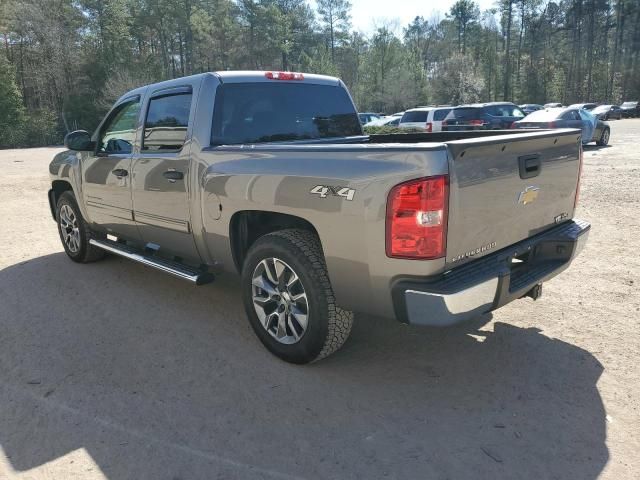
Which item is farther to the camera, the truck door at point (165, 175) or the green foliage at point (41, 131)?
the green foliage at point (41, 131)

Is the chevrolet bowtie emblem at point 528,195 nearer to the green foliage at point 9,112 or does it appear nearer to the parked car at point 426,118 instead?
the parked car at point 426,118

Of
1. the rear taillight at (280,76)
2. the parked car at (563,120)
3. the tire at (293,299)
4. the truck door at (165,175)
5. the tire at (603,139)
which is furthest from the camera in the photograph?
the tire at (603,139)

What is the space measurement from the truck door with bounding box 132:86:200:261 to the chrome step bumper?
0.12m

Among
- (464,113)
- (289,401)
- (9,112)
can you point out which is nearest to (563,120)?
(464,113)

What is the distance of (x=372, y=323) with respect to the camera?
424cm

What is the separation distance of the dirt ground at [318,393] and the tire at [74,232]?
3.12ft

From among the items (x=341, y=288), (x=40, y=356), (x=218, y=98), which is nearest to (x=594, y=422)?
(x=341, y=288)

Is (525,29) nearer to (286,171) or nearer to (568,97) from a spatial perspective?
(568,97)

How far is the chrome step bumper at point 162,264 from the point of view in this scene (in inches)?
158

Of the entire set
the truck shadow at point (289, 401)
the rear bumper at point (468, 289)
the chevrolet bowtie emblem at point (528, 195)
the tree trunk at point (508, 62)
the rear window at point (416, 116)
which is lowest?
the truck shadow at point (289, 401)

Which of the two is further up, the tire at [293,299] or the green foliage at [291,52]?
the green foliage at [291,52]

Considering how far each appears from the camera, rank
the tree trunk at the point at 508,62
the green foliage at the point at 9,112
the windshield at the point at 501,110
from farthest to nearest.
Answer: the tree trunk at the point at 508,62 < the green foliage at the point at 9,112 < the windshield at the point at 501,110

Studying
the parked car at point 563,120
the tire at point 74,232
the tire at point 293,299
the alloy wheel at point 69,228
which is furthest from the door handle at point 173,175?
the parked car at point 563,120

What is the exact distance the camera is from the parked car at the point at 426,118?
19.5 meters
